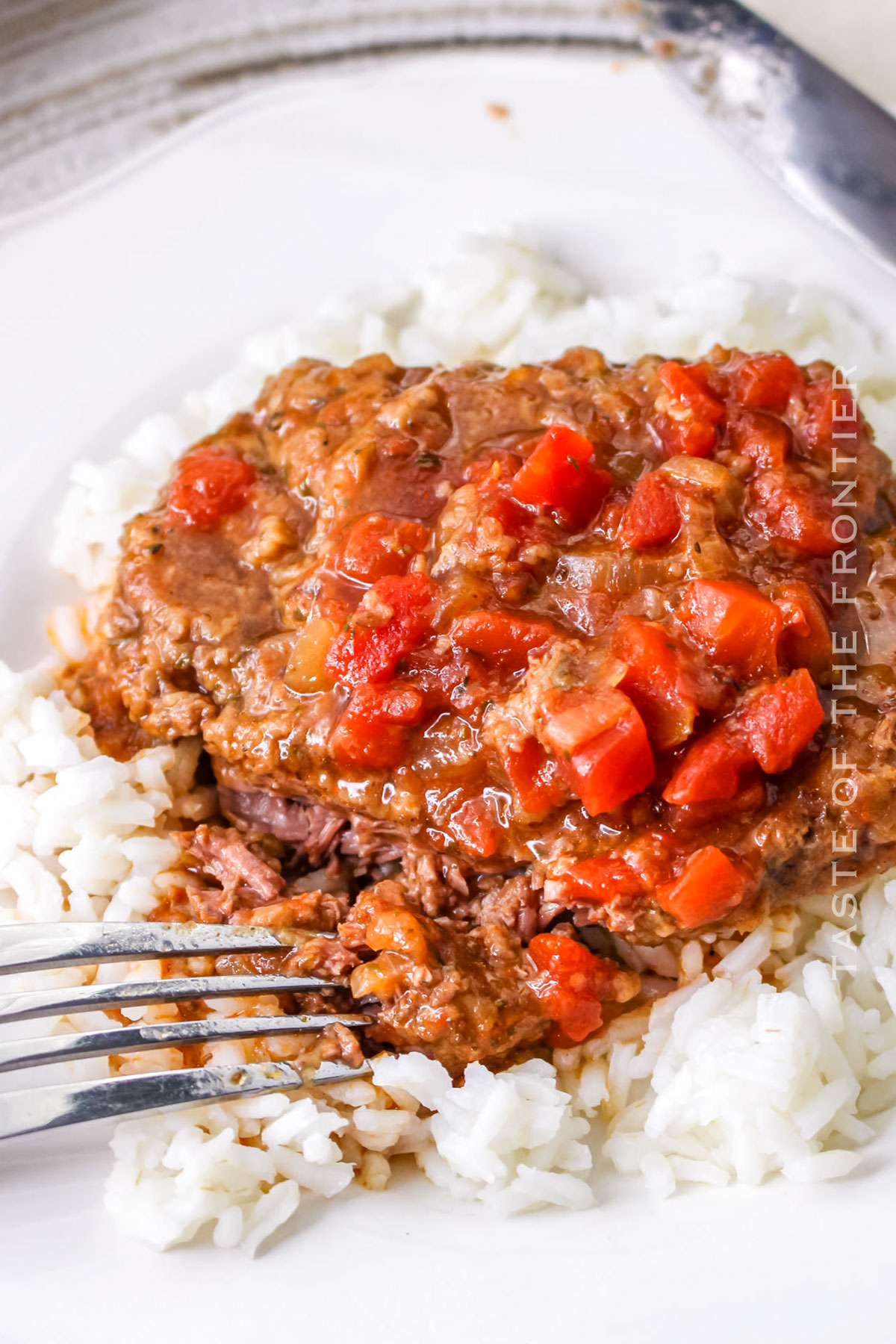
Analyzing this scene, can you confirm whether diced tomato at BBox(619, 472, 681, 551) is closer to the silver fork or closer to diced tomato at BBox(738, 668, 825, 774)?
diced tomato at BBox(738, 668, 825, 774)

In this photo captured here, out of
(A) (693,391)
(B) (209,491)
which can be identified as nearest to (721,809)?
(A) (693,391)

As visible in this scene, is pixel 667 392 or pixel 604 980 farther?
pixel 667 392

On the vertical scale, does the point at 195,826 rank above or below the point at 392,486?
below

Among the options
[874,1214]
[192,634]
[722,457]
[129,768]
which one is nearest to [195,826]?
[129,768]

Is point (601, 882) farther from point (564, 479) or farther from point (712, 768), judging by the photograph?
point (564, 479)

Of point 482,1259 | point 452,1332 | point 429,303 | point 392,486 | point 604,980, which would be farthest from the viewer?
point 429,303

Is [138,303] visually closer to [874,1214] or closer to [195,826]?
[195,826]

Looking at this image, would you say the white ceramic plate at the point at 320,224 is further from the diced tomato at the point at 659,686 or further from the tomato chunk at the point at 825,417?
the tomato chunk at the point at 825,417

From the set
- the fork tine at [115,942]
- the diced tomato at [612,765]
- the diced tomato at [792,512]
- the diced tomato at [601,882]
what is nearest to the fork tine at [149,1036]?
the fork tine at [115,942]
